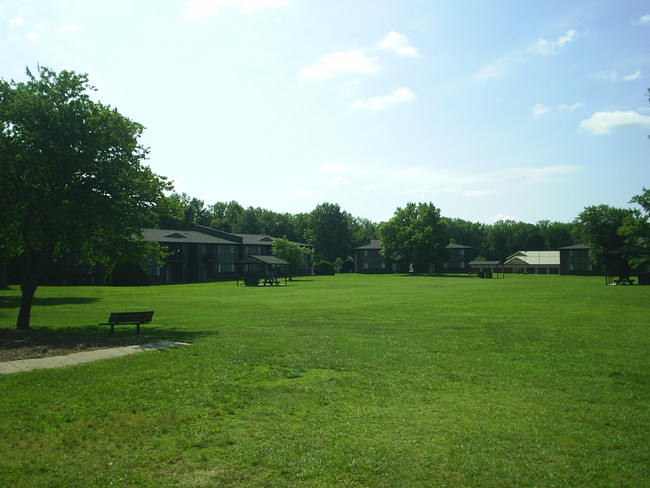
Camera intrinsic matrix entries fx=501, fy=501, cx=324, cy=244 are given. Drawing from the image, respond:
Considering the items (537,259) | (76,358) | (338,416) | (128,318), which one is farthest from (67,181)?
(537,259)

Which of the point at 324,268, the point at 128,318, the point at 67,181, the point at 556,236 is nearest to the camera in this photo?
the point at 128,318

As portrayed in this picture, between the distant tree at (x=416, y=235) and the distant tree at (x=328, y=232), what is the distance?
2417 centimetres

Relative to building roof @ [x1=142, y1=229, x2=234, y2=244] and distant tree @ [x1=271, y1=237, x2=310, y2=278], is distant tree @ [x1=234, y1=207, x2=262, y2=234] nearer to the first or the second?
building roof @ [x1=142, y1=229, x2=234, y2=244]

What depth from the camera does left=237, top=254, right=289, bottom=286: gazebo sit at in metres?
60.7

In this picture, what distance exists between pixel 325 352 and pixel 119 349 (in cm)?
577

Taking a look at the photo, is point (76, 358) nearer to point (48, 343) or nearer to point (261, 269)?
point (48, 343)

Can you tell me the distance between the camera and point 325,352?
13.8 m

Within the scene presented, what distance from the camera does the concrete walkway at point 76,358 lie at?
1159 centimetres

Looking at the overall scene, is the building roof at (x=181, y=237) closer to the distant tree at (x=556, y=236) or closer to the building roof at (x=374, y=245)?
the building roof at (x=374, y=245)

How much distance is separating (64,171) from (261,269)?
7242 centimetres

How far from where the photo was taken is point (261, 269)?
297ft

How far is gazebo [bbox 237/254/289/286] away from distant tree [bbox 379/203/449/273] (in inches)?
965

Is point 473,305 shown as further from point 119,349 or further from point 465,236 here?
point 465,236

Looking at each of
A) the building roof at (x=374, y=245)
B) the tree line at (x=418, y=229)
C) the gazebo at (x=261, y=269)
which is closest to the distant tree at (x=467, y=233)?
the tree line at (x=418, y=229)
